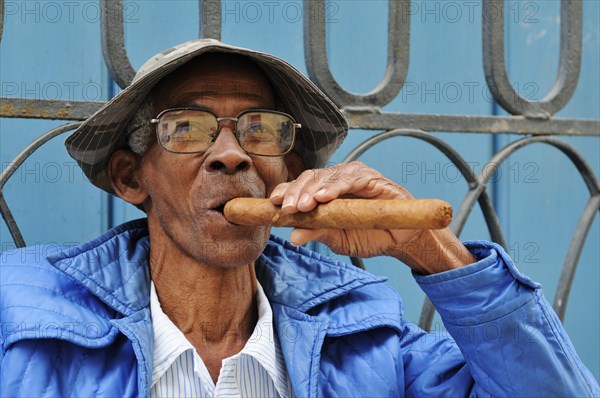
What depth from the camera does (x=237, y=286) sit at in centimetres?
195

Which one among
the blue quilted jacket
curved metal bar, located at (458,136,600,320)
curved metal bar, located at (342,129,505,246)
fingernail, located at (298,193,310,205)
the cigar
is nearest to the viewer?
the cigar

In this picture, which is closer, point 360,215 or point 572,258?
point 360,215

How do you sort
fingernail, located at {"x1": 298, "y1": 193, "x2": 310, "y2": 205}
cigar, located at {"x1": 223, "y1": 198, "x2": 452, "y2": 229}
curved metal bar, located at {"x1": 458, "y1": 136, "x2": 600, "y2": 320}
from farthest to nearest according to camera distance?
curved metal bar, located at {"x1": 458, "y1": 136, "x2": 600, "y2": 320} → fingernail, located at {"x1": 298, "y1": 193, "x2": 310, "y2": 205} → cigar, located at {"x1": 223, "y1": 198, "x2": 452, "y2": 229}

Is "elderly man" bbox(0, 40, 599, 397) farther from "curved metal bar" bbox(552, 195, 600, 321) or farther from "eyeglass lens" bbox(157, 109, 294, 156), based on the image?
"curved metal bar" bbox(552, 195, 600, 321)

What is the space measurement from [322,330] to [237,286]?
211 millimetres

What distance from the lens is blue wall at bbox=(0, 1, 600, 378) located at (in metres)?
2.21

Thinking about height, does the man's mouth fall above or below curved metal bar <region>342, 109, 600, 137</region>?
below

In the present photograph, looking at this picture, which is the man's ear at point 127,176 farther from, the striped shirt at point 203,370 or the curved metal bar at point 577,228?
the curved metal bar at point 577,228

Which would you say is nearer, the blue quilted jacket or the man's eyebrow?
the blue quilted jacket

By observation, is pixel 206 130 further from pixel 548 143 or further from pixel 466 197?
pixel 548 143

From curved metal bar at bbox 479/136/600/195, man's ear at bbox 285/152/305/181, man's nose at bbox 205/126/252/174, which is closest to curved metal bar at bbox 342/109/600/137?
curved metal bar at bbox 479/136/600/195

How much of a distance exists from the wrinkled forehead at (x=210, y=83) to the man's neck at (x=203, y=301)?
32 centimetres

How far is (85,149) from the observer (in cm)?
188

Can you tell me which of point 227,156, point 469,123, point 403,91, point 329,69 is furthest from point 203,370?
point 403,91
